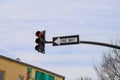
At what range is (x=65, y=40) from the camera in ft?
64.4

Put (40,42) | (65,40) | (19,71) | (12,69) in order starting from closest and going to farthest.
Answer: (40,42), (65,40), (12,69), (19,71)

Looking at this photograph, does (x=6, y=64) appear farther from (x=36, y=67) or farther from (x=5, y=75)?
(x=36, y=67)

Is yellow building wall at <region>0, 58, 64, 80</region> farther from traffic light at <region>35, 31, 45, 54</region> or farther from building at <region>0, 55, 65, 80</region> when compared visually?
traffic light at <region>35, 31, 45, 54</region>

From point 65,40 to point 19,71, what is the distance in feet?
64.7

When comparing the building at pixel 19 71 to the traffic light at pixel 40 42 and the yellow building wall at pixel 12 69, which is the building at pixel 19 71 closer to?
the yellow building wall at pixel 12 69

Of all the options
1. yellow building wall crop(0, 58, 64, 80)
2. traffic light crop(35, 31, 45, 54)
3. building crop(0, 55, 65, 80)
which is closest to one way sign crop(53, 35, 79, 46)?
traffic light crop(35, 31, 45, 54)

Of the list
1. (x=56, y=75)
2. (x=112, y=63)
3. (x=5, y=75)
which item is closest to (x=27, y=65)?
(x=5, y=75)

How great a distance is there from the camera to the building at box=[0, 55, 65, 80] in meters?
36.4

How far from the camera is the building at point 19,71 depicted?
Answer: 3638 centimetres

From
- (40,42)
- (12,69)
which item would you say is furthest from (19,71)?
(40,42)

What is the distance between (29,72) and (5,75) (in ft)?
14.5

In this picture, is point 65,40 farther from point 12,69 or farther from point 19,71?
point 19,71

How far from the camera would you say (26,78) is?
131 ft

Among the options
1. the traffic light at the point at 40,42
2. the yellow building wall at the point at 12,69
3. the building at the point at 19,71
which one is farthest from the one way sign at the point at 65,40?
the yellow building wall at the point at 12,69
